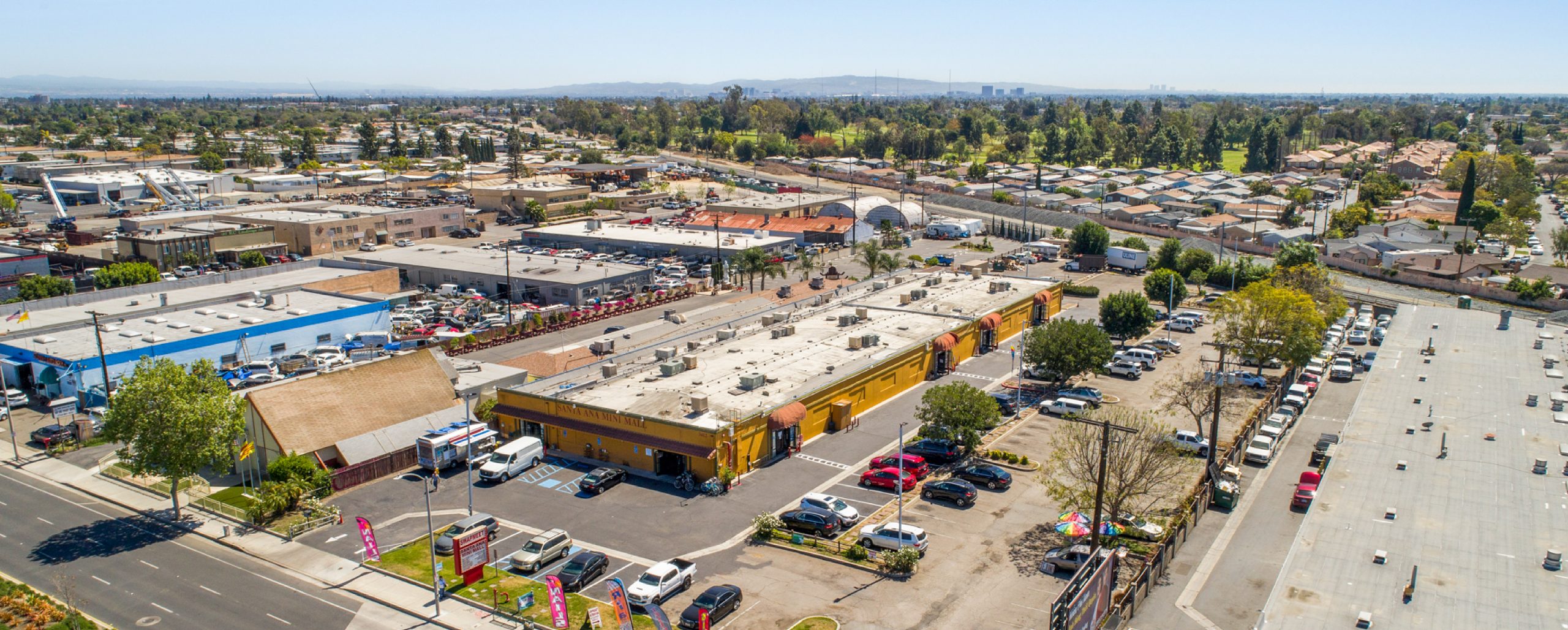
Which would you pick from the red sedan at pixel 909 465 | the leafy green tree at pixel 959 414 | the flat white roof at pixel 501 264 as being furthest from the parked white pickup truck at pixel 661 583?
the flat white roof at pixel 501 264

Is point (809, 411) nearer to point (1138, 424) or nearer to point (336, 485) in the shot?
point (1138, 424)

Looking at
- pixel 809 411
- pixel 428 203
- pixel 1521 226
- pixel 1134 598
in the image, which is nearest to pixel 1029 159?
pixel 1521 226

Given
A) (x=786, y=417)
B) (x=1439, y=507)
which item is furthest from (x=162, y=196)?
(x=1439, y=507)

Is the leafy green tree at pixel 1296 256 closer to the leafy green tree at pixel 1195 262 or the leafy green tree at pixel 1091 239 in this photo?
the leafy green tree at pixel 1195 262

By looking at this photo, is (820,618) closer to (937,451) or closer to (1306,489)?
(937,451)

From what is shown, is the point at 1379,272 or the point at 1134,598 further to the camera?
the point at 1379,272
